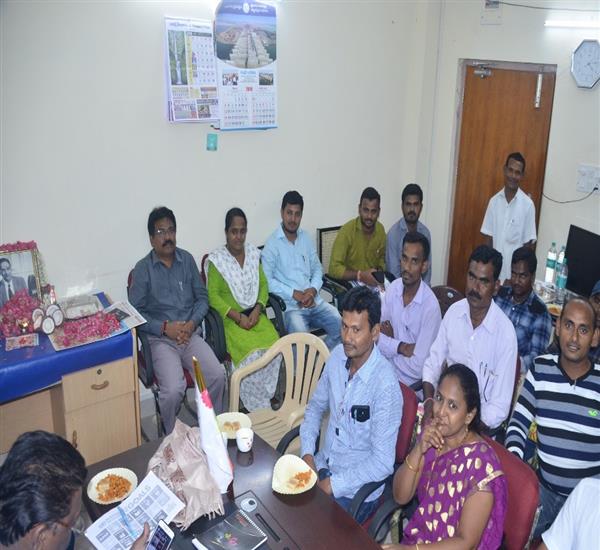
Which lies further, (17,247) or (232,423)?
(17,247)

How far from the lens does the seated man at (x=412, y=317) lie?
3.15m

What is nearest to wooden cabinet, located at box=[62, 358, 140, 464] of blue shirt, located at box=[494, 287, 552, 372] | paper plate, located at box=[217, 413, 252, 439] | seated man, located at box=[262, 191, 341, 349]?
paper plate, located at box=[217, 413, 252, 439]

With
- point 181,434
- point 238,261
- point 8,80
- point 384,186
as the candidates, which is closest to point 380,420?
point 181,434

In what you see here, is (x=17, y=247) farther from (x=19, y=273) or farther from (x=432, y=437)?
(x=432, y=437)

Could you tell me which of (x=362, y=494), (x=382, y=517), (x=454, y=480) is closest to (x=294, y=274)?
(x=362, y=494)

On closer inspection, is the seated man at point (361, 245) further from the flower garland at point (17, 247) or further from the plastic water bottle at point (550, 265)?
the flower garland at point (17, 247)

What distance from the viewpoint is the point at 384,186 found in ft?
17.1

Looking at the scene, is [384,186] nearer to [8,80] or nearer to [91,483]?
[8,80]

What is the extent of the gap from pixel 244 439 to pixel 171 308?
1601 mm

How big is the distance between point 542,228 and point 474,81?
54.1 inches

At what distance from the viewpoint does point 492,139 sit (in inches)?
188

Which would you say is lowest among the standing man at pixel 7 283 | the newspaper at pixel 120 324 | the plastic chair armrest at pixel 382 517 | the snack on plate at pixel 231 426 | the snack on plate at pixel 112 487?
the plastic chair armrest at pixel 382 517

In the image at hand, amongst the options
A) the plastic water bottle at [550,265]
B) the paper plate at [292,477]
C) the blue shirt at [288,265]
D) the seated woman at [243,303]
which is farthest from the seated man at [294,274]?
the paper plate at [292,477]

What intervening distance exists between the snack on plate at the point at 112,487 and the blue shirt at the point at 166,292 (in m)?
1.45
